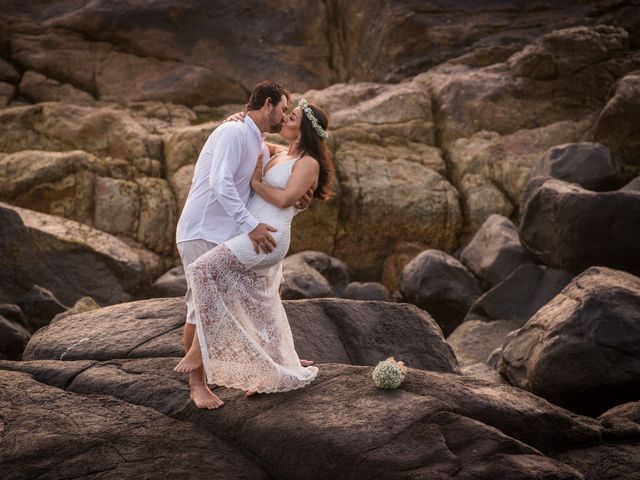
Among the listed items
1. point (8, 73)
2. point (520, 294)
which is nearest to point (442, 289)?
point (520, 294)

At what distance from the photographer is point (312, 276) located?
18.7 meters

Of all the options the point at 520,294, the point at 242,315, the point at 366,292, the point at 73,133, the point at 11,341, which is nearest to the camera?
Result: the point at 242,315

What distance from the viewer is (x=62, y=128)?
25.0m

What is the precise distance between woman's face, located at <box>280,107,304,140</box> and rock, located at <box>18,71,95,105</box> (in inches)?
814

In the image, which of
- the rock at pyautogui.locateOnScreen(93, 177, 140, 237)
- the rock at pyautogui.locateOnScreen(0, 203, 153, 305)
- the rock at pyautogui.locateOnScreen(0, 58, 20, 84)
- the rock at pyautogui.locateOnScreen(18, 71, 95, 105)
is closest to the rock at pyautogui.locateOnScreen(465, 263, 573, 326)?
the rock at pyautogui.locateOnScreen(0, 203, 153, 305)

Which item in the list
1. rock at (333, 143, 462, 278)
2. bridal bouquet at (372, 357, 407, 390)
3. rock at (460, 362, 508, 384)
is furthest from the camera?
rock at (333, 143, 462, 278)

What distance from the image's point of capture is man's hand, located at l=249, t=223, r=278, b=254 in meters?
8.02

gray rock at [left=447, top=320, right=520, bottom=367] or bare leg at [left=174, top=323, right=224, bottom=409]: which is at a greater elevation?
bare leg at [left=174, top=323, right=224, bottom=409]

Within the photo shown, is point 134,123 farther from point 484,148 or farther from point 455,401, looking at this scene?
point 455,401

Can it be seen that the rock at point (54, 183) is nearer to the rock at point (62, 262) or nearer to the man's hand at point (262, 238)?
the rock at point (62, 262)

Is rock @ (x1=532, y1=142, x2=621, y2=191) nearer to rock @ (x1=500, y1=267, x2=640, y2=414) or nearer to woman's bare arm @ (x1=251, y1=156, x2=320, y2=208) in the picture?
rock @ (x1=500, y1=267, x2=640, y2=414)

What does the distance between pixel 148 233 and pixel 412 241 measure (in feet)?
22.0

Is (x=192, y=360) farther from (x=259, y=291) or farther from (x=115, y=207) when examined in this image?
(x=115, y=207)

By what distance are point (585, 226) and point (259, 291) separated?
9.97 meters
